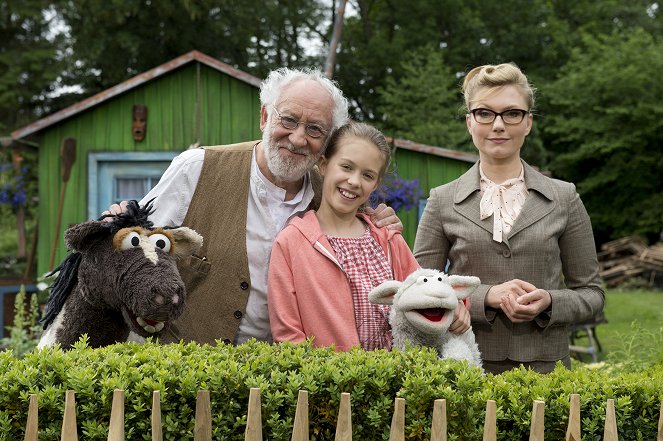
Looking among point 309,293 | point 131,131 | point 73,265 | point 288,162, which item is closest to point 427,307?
point 309,293

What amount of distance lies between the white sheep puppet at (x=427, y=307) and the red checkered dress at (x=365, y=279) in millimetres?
123

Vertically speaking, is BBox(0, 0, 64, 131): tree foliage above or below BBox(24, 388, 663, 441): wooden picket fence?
above

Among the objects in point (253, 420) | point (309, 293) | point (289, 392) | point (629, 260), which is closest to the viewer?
point (253, 420)

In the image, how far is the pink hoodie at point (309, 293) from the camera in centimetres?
336

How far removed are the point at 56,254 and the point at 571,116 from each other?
19181mm

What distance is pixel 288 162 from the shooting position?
12.1 ft

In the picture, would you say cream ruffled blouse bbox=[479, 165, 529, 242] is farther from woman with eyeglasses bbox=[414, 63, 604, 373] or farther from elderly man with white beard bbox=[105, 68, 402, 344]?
elderly man with white beard bbox=[105, 68, 402, 344]

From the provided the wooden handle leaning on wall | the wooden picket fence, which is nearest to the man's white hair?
the wooden picket fence

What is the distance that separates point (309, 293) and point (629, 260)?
21459 mm

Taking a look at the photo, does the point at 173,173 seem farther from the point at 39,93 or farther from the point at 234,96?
the point at 39,93

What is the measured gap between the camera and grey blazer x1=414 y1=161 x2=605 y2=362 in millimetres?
3613

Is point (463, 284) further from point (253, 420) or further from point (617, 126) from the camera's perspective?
point (617, 126)

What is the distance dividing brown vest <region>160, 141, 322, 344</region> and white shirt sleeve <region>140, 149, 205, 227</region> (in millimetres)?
30

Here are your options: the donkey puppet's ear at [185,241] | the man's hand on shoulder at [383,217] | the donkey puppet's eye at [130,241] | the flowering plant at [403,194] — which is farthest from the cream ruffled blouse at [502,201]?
the flowering plant at [403,194]
